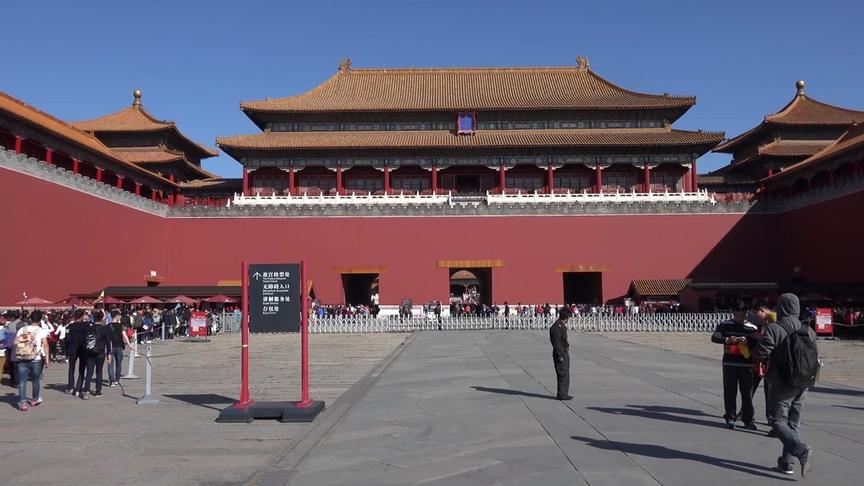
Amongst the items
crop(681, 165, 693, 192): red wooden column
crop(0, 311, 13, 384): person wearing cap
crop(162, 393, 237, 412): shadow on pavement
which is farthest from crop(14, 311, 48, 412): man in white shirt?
crop(681, 165, 693, 192): red wooden column

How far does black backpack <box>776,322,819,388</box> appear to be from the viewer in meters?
5.23

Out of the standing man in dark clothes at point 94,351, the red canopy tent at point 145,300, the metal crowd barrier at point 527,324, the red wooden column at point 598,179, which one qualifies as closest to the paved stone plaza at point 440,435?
the standing man in dark clothes at point 94,351

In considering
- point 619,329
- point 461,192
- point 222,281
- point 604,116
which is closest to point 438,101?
point 461,192

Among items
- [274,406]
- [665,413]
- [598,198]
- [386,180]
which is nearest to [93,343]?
[274,406]

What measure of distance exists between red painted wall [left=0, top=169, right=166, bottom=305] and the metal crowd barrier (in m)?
8.92

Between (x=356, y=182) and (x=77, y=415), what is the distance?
28.0 meters

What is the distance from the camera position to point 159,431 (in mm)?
7219

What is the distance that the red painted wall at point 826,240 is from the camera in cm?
2567

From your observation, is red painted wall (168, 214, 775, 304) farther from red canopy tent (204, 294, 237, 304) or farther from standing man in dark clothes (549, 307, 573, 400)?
standing man in dark clothes (549, 307, 573, 400)

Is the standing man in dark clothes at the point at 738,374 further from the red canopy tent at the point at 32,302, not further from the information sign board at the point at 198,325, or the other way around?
the red canopy tent at the point at 32,302

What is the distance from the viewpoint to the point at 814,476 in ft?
16.4

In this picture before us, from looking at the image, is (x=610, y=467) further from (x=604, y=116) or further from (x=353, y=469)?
(x=604, y=116)

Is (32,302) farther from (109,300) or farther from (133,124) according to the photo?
(133,124)

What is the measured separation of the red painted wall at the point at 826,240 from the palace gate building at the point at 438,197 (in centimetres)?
9
